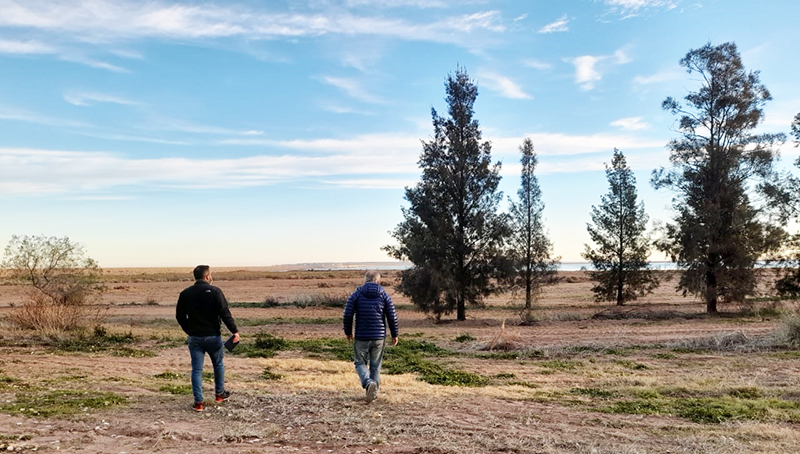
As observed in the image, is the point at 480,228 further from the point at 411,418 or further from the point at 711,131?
the point at 411,418

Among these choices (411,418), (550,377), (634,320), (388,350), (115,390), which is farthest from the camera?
→ (634,320)

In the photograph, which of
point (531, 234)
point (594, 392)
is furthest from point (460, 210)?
point (594, 392)

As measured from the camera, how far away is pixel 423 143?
28203 mm

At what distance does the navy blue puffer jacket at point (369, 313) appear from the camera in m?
9.09

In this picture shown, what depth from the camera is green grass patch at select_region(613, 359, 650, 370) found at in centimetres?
1292

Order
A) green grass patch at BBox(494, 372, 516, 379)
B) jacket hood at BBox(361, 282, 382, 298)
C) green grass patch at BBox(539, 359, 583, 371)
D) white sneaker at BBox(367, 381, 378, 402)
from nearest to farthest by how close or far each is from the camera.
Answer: white sneaker at BBox(367, 381, 378, 402) < jacket hood at BBox(361, 282, 382, 298) < green grass patch at BBox(494, 372, 516, 379) < green grass patch at BBox(539, 359, 583, 371)

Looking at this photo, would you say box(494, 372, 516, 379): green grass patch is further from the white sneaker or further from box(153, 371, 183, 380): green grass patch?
box(153, 371, 183, 380): green grass patch

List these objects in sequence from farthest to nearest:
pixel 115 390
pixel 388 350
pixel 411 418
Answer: pixel 388 350 → pixel 115 390 → pixel 411 418

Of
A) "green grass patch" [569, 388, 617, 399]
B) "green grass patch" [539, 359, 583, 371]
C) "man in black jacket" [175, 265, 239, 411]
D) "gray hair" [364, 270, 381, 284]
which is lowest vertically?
"green grass patch" [539, 359, 583, 371]

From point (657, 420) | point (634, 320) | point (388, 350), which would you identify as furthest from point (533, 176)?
point (657, 420)

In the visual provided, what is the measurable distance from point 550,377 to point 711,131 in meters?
20.1

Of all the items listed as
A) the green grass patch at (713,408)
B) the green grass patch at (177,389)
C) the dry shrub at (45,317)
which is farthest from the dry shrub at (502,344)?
the dry shrub at (45,317)

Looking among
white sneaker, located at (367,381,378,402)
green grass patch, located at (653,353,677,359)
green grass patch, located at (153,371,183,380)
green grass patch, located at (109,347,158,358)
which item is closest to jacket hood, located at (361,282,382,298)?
white sneaker, located at (367,381,378,402)

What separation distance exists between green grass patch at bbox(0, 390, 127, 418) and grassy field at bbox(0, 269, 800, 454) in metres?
0.04
